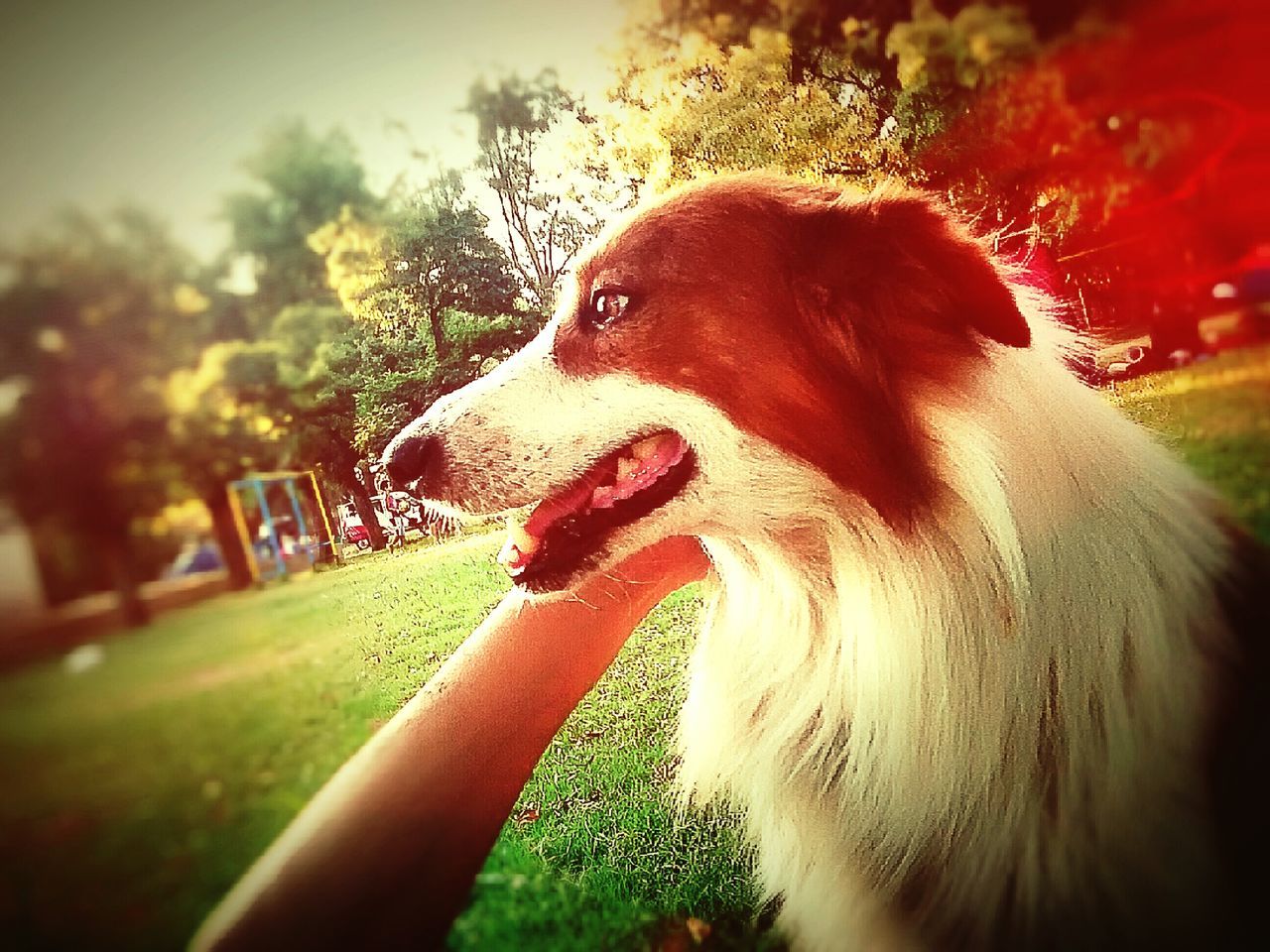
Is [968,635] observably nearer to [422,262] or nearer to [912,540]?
[912,540]

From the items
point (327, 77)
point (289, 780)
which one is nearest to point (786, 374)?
point (327, 77)

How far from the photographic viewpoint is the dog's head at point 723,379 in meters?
1.69

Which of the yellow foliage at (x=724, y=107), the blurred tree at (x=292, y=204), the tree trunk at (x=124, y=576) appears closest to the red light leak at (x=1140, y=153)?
the yellow foliage at (x=724, y=107)

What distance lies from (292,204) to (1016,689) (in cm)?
218

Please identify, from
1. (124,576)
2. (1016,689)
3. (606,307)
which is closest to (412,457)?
(606,307)

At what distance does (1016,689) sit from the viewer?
1702mm

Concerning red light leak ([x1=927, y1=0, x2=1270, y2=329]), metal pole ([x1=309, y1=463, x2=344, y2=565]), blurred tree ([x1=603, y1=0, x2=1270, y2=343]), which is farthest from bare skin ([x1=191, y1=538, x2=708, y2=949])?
red light leak ([x1=927, y1=0, x2=1270, y2=329])

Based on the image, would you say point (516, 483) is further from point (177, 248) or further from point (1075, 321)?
point (1075, 321)

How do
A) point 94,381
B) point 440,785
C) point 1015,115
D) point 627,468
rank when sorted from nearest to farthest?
point 94,381 < point 627,468 < point 440,785 < point 1015,115

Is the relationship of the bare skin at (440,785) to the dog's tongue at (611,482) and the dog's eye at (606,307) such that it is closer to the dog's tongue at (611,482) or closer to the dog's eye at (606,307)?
the dog's tongue at (611,482)

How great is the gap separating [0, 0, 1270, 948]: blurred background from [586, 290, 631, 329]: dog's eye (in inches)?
7.6

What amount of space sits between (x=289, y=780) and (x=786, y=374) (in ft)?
5.33

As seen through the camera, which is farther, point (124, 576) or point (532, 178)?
point (532, 178)

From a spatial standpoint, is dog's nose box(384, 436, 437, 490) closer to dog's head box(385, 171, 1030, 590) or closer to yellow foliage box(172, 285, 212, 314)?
dog's head box(385, 171, 1030, 590)
